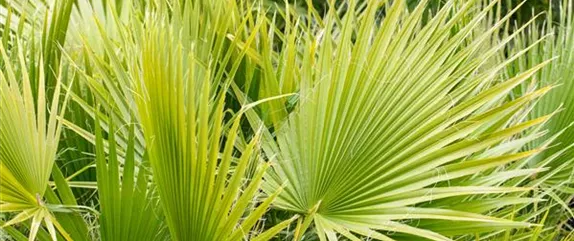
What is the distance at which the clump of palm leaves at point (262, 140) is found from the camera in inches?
39.9

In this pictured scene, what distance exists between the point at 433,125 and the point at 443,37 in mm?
174

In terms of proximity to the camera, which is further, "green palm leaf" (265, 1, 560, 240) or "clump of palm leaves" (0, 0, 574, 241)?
"green palm leaf" (265, 1, 560, 240)

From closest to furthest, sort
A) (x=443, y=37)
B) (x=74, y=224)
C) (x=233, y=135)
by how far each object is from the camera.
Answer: (x=233, y=135)
(x=74, y=224)
(x=443, y=37)

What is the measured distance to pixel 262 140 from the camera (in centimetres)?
130

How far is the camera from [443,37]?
1.30 m

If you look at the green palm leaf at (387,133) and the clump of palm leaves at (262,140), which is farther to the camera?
the green palm leaf at (387,133)

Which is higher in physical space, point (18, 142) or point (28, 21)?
point (28, 21)

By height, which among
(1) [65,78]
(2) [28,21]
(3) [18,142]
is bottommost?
(3) [18,142]

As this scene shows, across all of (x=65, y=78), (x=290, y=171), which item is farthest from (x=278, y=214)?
(x=65, y=78)

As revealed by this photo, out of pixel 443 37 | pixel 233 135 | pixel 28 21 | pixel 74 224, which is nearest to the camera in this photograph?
pixel 233 135

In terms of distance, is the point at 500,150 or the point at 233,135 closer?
the point at 233,135

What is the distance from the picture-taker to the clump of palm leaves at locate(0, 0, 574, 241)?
101 cm

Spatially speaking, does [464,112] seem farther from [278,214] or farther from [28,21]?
[28,21]

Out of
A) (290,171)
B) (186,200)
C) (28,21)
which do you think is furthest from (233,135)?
(28,21)
